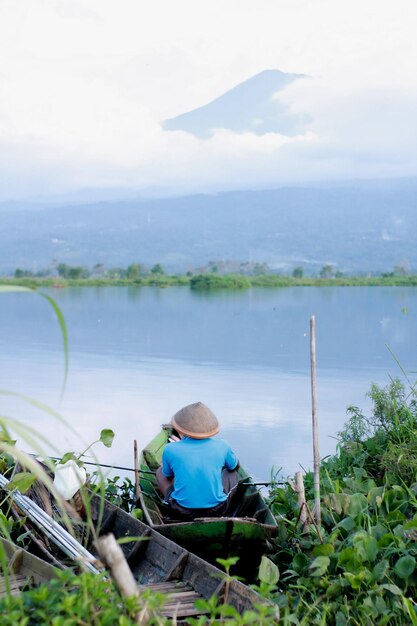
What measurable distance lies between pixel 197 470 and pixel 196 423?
30cm

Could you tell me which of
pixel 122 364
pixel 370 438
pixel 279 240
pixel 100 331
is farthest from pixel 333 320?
pixel 279 240

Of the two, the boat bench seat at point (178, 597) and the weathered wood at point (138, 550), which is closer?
the boat bench seat at point (178, 597)

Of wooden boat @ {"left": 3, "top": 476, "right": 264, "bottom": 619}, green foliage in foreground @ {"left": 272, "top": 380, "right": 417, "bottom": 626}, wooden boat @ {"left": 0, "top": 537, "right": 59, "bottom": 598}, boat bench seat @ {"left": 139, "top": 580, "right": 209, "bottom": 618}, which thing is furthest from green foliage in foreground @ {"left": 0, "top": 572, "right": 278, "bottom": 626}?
wooden boat @ {"left": 0, "top": 537, "right": 59, "bottom": 598}

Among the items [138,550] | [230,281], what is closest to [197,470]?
[138,550]

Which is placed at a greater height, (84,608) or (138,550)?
(84,608)

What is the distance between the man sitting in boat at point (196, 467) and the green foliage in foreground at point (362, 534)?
0.54 metres

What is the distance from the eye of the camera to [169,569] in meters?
4.77

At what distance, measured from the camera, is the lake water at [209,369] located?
12594 millimetres

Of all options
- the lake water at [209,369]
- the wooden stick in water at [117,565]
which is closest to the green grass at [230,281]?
the lake water at [209,369]

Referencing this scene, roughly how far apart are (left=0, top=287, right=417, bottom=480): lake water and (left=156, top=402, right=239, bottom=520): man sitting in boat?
800mm

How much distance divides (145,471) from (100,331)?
24.6m

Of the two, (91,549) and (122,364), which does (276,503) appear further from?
(122,364)

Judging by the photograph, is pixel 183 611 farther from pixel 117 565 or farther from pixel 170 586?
pixel 117 565

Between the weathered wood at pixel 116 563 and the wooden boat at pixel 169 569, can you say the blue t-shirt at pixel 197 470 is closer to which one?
the wooden boat at pixel 169 569
